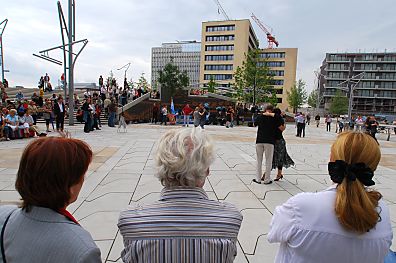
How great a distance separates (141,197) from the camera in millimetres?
4676

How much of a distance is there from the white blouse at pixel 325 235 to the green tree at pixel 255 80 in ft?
113

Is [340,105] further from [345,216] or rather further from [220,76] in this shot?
[345,216]

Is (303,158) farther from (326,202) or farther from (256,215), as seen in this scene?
(326,202)

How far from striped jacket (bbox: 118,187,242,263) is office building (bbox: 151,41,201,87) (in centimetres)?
12201

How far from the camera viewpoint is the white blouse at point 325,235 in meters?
1.38

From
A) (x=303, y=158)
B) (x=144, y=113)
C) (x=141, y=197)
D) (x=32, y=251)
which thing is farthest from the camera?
(x=144, y=113)

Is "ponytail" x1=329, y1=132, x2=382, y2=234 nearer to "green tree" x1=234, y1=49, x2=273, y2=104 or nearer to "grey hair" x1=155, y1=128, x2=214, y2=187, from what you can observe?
"grey hair" x1=155, y1=128, x2=214, y2=187

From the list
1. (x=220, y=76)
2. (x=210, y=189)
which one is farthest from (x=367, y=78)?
(x=210, y=189)

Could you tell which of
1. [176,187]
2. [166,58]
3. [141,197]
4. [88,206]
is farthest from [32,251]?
[166,58]

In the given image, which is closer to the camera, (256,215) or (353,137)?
(353,137)

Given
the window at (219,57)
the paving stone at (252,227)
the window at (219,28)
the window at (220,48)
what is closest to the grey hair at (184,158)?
the paving stone at (252,227)

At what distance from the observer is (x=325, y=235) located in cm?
140

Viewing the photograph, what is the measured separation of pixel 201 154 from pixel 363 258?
958mm

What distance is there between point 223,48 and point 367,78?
4989cm
